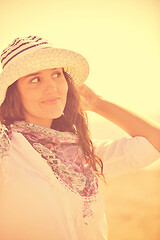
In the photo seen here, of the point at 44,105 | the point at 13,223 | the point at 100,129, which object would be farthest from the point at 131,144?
the point at 100,129

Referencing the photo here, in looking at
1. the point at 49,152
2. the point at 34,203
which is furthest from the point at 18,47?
the point at 34,203

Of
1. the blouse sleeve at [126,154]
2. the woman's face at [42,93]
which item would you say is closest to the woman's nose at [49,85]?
the woman's face at [42,93]

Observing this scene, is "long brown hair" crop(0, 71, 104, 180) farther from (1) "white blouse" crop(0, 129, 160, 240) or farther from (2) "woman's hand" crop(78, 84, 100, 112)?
(1) "white blouse" crop(0, 129, 160, 240)

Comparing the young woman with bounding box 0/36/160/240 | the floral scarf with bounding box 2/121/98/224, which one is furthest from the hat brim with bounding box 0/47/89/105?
the floral scarf with bounding box 2/121/98/224

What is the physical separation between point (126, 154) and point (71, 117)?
565 millimetres

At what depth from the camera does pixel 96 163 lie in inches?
76.1

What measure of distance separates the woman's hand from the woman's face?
0.39m

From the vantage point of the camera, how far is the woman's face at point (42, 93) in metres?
1.61

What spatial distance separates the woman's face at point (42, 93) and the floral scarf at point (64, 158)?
14 cm

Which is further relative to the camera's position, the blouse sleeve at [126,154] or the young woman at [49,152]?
the blouse sleeve at [126,154]

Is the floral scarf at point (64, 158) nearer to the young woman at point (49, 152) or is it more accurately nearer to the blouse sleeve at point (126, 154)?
the young woman at point (49, 152)

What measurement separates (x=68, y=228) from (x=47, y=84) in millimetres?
917

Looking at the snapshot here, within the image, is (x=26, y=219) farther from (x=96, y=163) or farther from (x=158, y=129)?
(x=158, y=129)

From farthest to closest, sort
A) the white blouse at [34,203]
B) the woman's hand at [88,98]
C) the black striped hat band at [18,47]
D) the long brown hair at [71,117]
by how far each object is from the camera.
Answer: the woman's hand at [88,98]
the long brown hair at [71,117]
the black striped hat band at [18,47]
the white blouse at [34,203]
